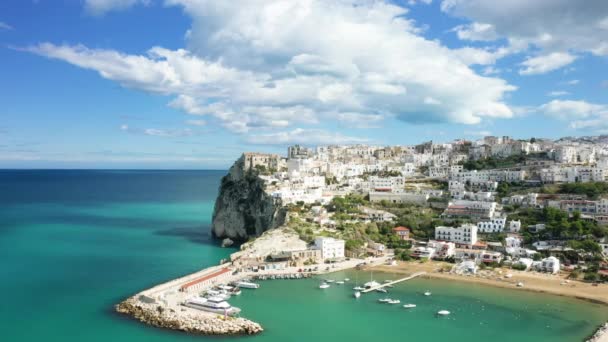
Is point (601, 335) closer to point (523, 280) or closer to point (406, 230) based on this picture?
point (523, 280)

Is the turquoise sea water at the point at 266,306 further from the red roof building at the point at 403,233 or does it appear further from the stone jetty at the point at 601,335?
the red roof building at the point at 403,233

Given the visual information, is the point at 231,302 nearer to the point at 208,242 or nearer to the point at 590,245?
the point at 208,242

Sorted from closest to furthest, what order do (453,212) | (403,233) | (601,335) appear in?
1. (601,335)
2. (403,233)
3. (453,212)

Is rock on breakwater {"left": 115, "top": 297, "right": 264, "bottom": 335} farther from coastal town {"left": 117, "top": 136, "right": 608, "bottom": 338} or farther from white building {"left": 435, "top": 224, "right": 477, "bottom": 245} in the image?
white building {"left": 435, "top": 224, "right": 477, "bottom": 245}

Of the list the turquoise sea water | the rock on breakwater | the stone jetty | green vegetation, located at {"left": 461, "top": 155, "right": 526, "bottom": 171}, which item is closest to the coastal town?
the rock on breakwater

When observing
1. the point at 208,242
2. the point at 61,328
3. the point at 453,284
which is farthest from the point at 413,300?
the point at 208,242

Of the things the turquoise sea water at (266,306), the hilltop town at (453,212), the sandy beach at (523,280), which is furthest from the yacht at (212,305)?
the sandy beach at (523,280)

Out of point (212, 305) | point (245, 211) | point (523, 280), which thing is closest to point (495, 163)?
point (245, 211)
